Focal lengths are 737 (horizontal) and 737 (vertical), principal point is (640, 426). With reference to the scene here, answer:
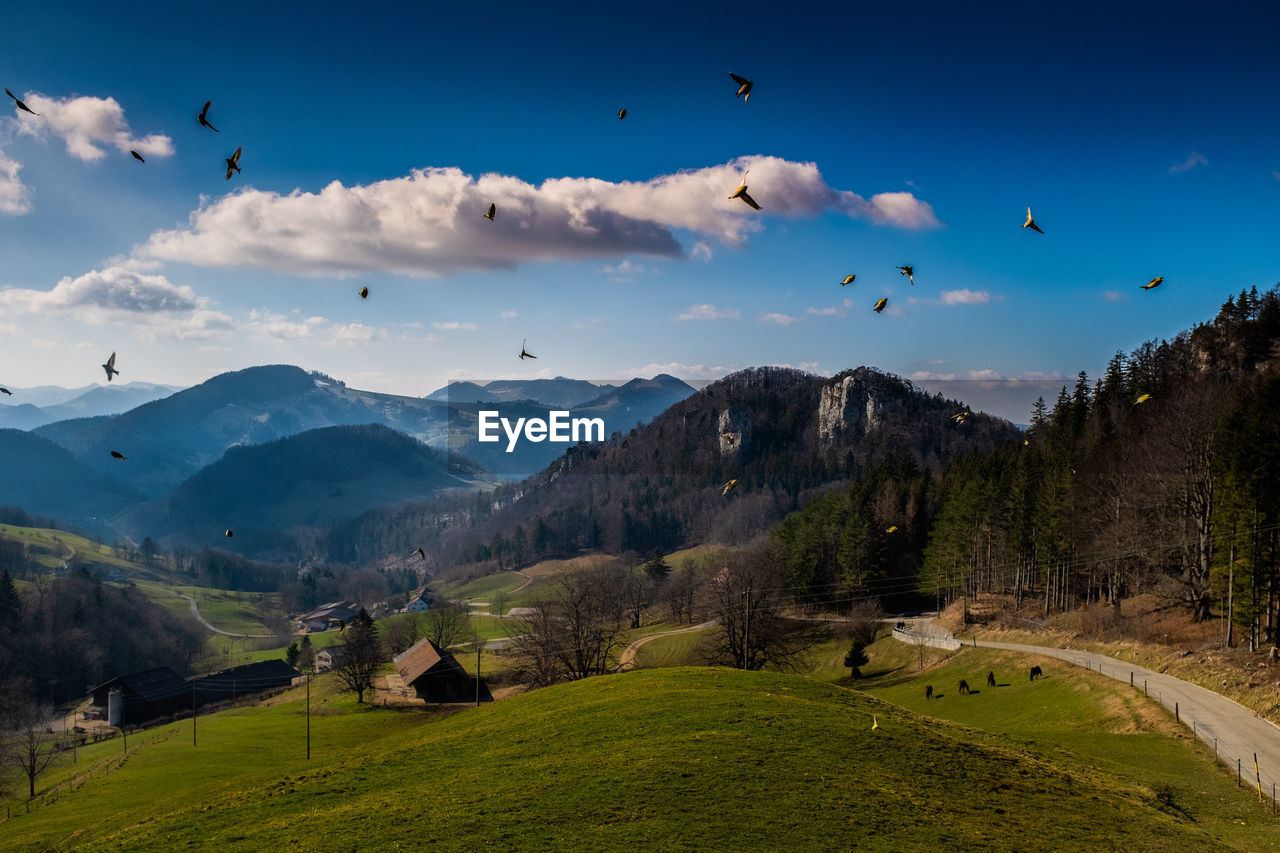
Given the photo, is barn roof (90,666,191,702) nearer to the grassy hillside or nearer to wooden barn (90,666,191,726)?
wooden barn (90,666,191,726)

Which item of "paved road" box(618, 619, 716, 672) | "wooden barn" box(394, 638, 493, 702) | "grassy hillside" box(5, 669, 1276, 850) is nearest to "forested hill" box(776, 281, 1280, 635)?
"paved road" box(618, 619, 716, 672)

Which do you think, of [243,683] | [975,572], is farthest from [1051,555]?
[243,683]

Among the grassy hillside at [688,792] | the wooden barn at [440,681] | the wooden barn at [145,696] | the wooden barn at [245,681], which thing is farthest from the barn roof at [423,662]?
the wooden barn at [145,696]

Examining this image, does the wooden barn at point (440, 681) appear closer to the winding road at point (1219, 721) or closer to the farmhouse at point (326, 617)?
the winding road at point (1219, 721)

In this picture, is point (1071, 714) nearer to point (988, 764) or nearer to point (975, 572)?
point (988, 764)

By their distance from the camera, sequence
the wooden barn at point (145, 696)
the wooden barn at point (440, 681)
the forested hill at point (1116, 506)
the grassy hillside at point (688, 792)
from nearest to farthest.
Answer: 1. the grassy hillside at point (688, 792)
2. the forested hill at point (1116, 506)
3. the wooden barn at point (440, 681)
4. the wooden barn at point (145, 696)

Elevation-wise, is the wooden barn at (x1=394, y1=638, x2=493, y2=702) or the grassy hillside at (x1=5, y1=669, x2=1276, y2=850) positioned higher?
the grassy hillside at (x1=5, y1=669, x2=1276, y2=850)

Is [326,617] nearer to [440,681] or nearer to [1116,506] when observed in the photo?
[440,681]
